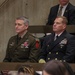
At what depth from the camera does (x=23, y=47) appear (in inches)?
186

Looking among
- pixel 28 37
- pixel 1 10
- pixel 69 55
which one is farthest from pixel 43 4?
pixel 69 55

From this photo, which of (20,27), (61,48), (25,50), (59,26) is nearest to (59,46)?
(61,48)

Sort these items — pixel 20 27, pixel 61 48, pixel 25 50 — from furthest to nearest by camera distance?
pixel 20 27
pixel 25 50
pixel 61 48

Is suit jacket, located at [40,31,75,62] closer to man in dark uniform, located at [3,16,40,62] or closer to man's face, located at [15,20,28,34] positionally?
man in dark uniform, located at [3,16,40,62]

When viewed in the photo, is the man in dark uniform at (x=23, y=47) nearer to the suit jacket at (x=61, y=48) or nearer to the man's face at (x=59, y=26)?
the suit jacket at (x=61, y=48)

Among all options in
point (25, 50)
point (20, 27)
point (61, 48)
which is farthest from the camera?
point (20, 27)

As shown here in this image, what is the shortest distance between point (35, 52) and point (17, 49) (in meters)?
0.28

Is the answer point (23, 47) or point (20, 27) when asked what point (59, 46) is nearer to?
point (23, 47)

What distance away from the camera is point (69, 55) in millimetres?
4379

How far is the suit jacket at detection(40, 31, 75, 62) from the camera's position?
4.43 meters

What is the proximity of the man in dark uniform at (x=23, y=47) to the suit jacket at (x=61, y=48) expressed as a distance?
6.0 inches

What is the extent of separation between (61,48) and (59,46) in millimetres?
47

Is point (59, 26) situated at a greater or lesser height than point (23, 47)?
greater

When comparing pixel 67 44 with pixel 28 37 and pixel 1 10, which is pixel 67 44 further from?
pixel 1 10
